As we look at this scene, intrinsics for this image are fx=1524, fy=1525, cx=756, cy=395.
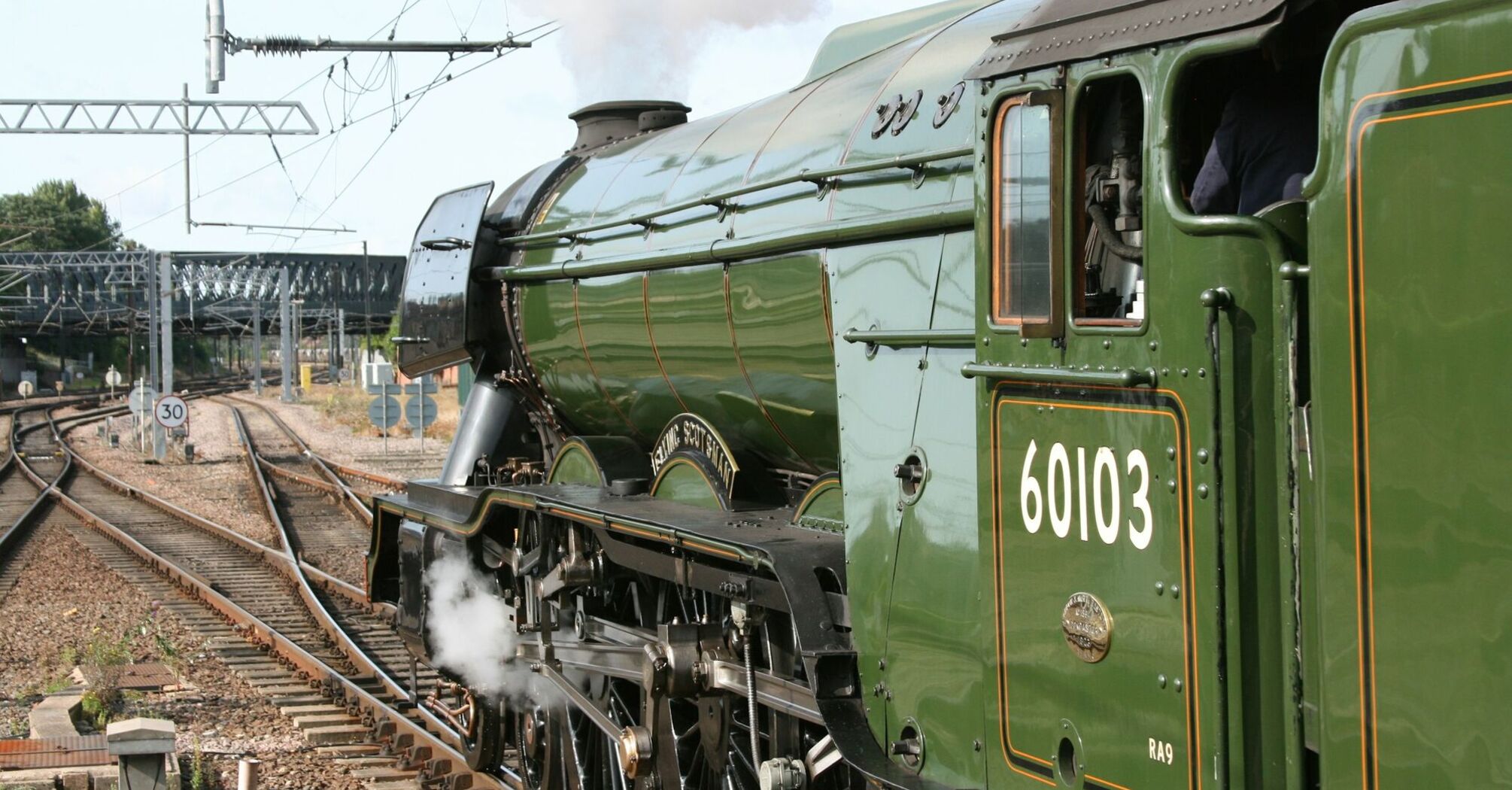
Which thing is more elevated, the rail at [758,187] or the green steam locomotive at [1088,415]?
Answer: the rail at [758,187]

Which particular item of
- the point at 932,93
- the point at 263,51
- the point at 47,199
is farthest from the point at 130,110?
the point at 47,199

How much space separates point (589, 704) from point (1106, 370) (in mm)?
4057

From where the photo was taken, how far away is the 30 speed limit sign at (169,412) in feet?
94.6

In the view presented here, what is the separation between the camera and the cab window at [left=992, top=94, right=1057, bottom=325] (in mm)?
3572

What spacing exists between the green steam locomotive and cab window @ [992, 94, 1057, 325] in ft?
0.04

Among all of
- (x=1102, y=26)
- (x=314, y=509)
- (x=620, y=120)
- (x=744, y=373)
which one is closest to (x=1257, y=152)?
(x=1102, y=26)

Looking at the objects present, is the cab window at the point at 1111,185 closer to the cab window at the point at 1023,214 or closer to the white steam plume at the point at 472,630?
the cab window at the point at 1023,214

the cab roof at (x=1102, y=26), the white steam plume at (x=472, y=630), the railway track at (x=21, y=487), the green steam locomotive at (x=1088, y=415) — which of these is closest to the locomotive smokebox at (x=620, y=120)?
the green steam locomotive at (x=1088, y=415)

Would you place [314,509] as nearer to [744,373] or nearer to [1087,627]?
[744,373]

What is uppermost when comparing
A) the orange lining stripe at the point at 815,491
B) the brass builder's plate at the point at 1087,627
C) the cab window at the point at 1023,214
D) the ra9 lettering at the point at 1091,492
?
the cab window at the point at 1023,214

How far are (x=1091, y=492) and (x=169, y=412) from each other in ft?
92.4

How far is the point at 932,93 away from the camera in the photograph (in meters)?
4.94

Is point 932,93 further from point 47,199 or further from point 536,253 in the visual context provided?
point 47,199

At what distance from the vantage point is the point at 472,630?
8.58 metres
